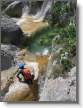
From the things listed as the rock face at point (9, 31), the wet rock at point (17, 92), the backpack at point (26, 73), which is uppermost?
the rock face at point (9, 31)

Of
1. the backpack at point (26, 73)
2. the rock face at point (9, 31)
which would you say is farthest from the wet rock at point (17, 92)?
the rock face at point (9, 31)

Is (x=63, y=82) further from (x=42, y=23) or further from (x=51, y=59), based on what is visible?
(x=42, y=23)

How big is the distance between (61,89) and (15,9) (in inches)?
16.8

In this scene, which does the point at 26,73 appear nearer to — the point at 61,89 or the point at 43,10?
the point at 61,89

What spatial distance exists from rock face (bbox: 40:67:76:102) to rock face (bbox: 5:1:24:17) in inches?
13.8

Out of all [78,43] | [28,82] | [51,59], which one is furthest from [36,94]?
[78,43]

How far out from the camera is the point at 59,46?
120 centimetres

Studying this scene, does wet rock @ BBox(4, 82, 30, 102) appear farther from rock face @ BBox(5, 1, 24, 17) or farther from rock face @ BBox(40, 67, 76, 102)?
rock face @ BBox(5, 1, 24, 17)

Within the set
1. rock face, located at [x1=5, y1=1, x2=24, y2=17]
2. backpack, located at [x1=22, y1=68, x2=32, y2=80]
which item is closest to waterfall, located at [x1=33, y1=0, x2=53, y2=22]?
rock face, located at [x1=5, y1=1, x2=24, y2=17]

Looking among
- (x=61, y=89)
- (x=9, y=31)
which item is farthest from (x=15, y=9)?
(x=61, y=89)

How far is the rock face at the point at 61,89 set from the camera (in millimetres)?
1179

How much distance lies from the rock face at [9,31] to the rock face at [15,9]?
3 centimetres

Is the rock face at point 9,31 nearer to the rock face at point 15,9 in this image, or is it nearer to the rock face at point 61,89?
the rock face at point 15,9

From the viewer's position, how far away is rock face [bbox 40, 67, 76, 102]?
1179 millimetres
